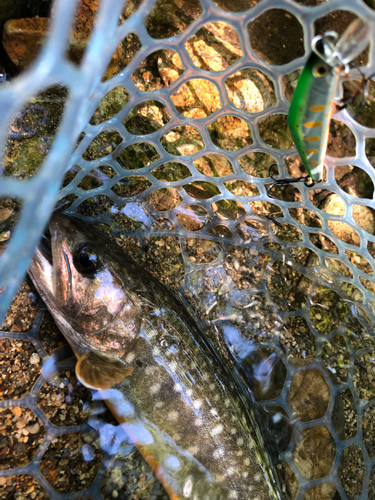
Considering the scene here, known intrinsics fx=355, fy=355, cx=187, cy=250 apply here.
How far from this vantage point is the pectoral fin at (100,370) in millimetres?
2348

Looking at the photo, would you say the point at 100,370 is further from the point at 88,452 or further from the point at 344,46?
the point at 344,46

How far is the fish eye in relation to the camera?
228cm

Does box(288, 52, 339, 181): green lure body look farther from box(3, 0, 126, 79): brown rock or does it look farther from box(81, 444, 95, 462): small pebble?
box(81, 444, 95, 462): small pebble

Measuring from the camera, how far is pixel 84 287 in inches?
90.3

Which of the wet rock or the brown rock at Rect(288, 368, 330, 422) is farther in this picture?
the brown rock at Rect(288, 368, 330, 422)

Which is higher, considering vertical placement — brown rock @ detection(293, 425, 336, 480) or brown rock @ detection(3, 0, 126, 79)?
brown rock @ detection(3, 0, 126, 79)

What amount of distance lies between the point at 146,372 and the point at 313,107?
72.7 inches

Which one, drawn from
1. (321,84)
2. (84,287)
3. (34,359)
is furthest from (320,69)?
(34,359)

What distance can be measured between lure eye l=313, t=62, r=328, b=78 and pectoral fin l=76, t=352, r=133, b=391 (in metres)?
1.99

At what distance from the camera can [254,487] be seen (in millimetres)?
2385

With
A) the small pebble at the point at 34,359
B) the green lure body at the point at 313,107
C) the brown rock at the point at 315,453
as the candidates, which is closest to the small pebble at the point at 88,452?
the small pebble at the point at 34,359

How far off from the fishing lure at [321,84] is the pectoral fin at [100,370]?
5.83ft

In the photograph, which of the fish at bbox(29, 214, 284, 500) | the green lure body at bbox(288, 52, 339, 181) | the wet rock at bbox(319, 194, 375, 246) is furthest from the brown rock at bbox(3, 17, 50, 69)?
the wet rock at bbox(319, 194, 375, 246)

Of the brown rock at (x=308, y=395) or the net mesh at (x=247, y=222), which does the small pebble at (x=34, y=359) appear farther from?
the brown rock at (x=308, y=395)
